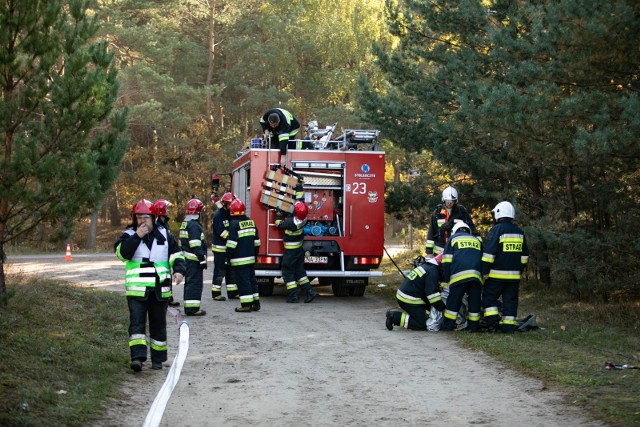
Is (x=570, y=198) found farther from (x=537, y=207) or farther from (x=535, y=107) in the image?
(x=535, y=107)

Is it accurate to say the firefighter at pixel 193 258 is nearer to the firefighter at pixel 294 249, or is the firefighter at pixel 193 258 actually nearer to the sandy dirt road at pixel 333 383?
the sandy dirt road at pixel 333 383

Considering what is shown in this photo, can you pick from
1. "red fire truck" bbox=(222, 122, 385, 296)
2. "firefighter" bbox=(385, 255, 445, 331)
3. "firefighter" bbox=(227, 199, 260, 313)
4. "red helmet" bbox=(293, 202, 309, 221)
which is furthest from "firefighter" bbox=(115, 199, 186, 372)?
"red fire truck" bbox=(222, 122, 385, 296)

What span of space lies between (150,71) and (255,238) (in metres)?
25.1

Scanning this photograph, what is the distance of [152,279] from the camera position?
871 cm

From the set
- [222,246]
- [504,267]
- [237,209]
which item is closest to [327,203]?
[222,246]

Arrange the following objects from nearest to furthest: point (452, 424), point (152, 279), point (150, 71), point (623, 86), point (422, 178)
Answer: point (452, 424)
point (152, 279)
point (623, 86)
point (422, 178)
point (150, 71)

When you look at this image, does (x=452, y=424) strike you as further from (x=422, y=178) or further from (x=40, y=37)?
(x=422, y=178)

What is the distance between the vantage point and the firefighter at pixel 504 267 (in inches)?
450

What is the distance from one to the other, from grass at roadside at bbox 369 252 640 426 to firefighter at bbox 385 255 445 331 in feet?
2.39

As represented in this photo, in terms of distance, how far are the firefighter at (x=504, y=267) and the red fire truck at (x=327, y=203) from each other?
16.5ft

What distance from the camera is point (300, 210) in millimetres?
15555

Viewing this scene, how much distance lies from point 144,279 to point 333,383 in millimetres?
2253

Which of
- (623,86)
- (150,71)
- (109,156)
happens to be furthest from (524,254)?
(150,71)

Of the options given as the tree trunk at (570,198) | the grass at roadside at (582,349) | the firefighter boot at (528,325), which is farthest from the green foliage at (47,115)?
the tree trunk at (570,198)
